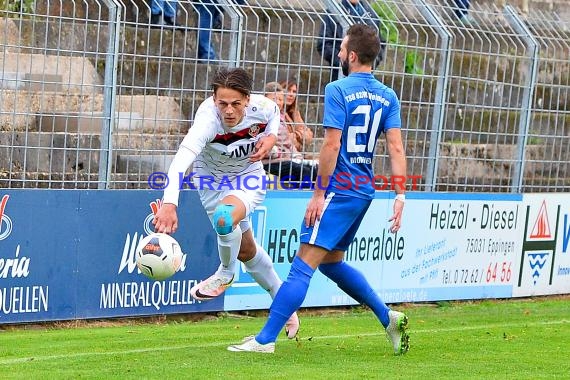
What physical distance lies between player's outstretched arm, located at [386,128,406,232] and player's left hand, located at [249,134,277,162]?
1000 mm

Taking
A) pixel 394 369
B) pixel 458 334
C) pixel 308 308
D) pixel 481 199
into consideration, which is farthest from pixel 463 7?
pixel 394 369

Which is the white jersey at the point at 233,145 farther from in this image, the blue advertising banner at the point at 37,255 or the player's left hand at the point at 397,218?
the blue advertising banner at the point at 37,255

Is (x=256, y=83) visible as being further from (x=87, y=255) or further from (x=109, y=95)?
(x=87, y=255)

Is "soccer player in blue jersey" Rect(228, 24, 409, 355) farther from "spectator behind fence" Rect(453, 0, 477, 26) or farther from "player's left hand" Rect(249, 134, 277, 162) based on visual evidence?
"spectator behind fence" Rect(453, 0, 477, 26)

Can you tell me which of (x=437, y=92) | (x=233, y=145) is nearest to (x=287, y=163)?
(x=437, y=92)

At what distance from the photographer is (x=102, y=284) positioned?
10.9 m

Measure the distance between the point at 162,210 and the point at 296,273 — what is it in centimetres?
115

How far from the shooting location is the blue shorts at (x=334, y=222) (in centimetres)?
842

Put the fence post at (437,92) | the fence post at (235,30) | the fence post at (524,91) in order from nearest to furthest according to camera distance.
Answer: the fence post at (235,30) → the fence post at (437,92) → the fence post at (524,91)

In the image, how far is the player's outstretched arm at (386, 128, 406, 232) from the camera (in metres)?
8.55

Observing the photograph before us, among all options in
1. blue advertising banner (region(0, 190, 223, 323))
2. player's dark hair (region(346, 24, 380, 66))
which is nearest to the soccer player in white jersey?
player's dark hair (region(346, 24, 380, 66))

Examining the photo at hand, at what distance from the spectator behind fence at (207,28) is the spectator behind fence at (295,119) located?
861mm

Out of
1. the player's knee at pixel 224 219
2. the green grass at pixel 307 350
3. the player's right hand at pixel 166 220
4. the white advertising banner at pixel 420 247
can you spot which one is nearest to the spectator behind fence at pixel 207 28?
the white advertising banner at pixel 420 247

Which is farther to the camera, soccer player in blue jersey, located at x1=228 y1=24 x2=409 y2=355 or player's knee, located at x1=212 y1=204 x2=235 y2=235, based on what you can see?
player's knee, located at x1=212 y1=204 x2=235 y2=235
